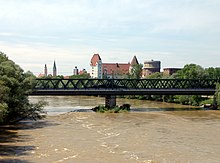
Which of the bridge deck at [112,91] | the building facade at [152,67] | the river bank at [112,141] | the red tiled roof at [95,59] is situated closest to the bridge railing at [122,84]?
the bridge deck at [112,91]

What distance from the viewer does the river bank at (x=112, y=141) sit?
24359 mm

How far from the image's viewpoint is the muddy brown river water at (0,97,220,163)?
2430 cm

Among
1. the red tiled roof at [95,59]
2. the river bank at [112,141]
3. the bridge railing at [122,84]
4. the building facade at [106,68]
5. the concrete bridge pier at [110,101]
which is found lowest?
the river bank at [112,141]

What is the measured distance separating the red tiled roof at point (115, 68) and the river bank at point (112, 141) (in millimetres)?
131463

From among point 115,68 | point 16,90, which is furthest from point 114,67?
point 16,90

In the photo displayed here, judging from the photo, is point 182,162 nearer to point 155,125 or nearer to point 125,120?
point 155,125

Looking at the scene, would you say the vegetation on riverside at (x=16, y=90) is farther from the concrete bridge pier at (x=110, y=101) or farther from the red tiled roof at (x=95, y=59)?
the red tiled roof at (x=95, y=59)

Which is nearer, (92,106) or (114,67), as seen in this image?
(92,106)

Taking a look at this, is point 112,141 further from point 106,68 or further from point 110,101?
point 106,68

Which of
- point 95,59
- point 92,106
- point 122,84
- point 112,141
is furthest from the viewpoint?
point 95,59

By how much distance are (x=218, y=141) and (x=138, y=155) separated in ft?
32.1

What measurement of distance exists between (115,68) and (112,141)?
149 metres

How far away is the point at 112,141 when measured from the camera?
101 ft

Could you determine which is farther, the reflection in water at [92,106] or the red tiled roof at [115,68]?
the red tiled roof at [115,68]
